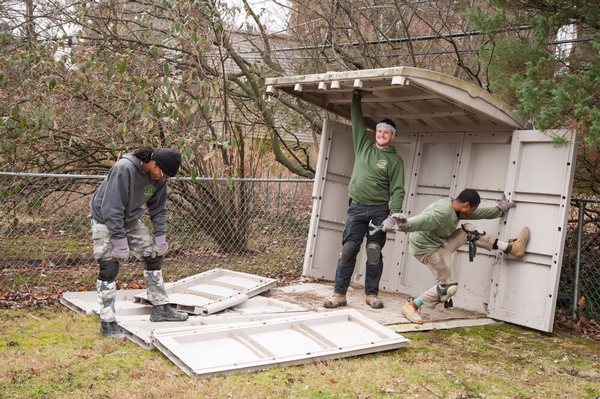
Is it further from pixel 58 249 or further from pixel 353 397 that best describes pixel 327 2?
pixel 353 397

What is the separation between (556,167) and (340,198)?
2874mm

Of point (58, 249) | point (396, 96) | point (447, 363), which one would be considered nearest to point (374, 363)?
point (447, 363)

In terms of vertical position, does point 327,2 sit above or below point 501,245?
above

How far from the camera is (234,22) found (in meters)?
9.47

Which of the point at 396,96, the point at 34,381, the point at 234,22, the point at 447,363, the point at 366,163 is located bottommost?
the point at 34,381

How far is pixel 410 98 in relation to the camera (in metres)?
7.37

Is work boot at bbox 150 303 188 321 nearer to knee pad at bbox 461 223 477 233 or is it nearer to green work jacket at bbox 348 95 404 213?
green work jacket at bbox 348 95 404 213

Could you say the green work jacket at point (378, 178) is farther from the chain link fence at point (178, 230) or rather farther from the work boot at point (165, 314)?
the work boot at point (165, 314)

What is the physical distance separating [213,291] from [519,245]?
329 cm

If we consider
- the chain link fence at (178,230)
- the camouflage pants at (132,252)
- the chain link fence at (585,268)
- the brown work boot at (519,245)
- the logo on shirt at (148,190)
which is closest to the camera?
the camouflage pants at (132,252)

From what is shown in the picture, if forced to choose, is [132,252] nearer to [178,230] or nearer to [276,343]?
[276,343]

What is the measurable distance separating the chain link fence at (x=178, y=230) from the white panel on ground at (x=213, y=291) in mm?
789

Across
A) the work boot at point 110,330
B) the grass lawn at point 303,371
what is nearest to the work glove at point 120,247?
the work boot at point 110,330

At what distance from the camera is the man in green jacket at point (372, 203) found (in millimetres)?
7070
